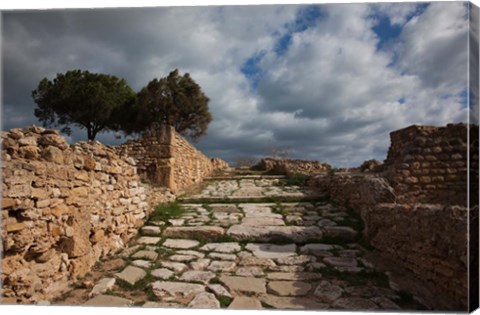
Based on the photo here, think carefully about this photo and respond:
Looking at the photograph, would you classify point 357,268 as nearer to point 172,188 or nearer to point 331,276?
point 331,276

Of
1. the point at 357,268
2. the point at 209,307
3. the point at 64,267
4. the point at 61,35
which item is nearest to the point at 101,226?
the point at 64,267

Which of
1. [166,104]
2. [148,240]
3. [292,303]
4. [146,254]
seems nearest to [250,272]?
[292,303]

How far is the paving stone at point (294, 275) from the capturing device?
3.47 meters

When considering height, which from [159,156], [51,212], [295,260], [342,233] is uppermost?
[159,156]

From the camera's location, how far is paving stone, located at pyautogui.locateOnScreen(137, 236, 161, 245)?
15.3ft

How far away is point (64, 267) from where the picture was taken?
10.5ft

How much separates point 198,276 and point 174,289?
383mm

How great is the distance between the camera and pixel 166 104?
1717 cm

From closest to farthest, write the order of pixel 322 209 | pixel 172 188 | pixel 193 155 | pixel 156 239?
pixel 156 239 < pixel 322 209 < pixel 172 188 < pixel 193 155

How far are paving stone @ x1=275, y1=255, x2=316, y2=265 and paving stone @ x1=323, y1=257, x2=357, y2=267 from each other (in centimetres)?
18

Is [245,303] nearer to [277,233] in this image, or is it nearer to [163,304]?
[163,304]

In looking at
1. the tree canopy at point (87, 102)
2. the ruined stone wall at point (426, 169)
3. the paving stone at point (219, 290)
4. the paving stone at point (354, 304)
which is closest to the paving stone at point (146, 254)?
the paving stone at point (219, 290)

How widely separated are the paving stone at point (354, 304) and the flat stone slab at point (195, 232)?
7.63 feet

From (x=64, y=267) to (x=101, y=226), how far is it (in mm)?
810
